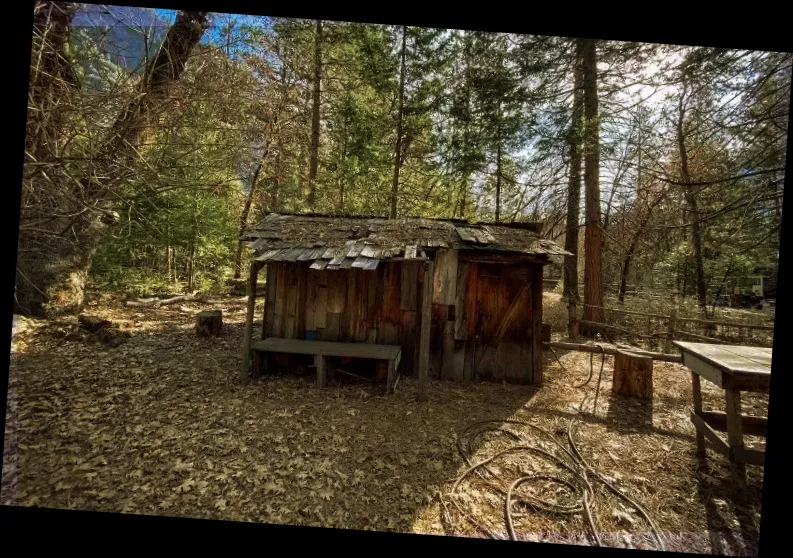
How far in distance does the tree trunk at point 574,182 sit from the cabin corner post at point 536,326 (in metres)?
1.52

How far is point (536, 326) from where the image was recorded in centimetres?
588

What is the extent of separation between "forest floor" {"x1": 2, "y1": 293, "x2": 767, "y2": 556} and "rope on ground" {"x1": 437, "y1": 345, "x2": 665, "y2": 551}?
0.07m

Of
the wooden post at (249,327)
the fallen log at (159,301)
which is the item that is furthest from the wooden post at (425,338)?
the fallen log at (159,301)

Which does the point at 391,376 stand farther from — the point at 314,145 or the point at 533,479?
the point at 314,145

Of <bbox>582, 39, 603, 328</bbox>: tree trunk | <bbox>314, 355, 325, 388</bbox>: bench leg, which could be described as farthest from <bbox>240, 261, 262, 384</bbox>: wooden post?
→ <bbox>582, 39, 603, 328</bbox>: tree trunk

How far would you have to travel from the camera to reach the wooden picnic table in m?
2.50

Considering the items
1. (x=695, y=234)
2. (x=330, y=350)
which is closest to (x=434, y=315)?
(x=330, y=350)

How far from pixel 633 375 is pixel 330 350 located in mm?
5714

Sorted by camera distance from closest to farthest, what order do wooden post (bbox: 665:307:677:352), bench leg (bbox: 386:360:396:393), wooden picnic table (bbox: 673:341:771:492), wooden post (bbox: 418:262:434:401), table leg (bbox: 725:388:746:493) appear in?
1. wooden picnic table (bbox: 673:341:771:492)
2. table leg (bbox: 725:388:746:493)
3. wooden post (bbox: 418:262:434:401)
4. bench leg (bbox: 386:360:396:393)
5. wooden post (bbox: 665:307:677:352)

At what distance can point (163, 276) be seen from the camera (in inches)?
421

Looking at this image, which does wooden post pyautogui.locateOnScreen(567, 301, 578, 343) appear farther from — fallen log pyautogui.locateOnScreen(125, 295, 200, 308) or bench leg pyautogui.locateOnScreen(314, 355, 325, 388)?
fallen log pyautogui.locateOnScreen(125, 295, 200, 308)

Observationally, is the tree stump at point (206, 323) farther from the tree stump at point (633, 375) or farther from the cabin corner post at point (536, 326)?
the tree stump at point (633, 375)

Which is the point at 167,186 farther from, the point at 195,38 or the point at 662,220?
the point at 662,220

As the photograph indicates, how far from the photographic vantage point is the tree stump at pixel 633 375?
204 inches
